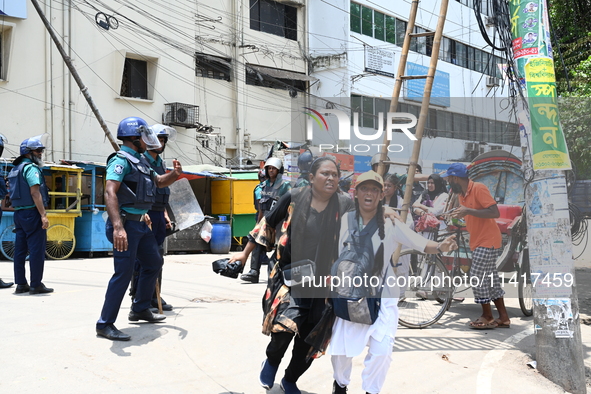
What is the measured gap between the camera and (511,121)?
18.7 ft

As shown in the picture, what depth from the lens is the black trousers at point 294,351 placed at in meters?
3.47

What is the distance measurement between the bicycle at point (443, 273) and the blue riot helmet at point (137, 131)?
247 centimetres

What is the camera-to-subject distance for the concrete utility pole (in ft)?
14.2

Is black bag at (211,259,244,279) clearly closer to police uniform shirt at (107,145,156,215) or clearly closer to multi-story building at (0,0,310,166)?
police uniform shirt at (107,145,156,215)

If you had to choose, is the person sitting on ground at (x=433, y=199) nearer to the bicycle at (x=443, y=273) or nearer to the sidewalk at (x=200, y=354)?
the bicycle at (x=443, y=273)

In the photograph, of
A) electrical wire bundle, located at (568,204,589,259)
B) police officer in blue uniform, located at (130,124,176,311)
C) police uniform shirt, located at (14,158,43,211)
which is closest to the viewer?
police officer in blue uniform, located at (130,124,176,311)

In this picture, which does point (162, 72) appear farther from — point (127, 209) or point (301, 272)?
point (301, 272)

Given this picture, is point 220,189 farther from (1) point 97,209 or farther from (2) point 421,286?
(2) point 421,286

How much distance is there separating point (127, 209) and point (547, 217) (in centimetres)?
336

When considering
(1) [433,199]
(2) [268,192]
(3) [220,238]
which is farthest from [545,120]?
(3) [220,238]

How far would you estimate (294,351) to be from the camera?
357 centimetres

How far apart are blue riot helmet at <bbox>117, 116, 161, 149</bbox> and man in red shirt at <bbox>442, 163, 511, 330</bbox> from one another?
2.54 metres

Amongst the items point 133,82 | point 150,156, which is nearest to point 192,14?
point 133,82

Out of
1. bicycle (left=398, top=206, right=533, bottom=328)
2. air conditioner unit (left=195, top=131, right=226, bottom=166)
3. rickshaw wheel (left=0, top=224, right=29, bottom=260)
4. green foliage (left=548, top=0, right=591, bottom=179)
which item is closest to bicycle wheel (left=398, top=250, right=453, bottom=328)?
bicycle (left=398, top=206, right=533, bottom=328)
